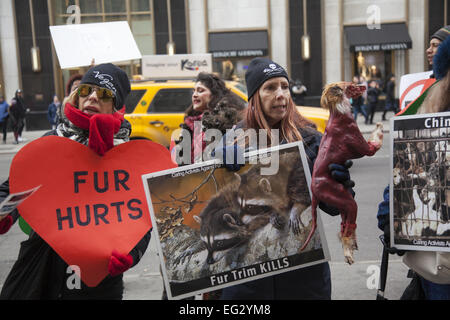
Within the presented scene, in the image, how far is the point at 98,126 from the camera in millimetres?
2418

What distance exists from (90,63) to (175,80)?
6.96 m

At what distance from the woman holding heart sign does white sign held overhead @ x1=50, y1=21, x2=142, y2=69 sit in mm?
1429

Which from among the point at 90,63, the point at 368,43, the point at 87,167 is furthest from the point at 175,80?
the point at 368,43

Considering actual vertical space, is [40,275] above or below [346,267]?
above

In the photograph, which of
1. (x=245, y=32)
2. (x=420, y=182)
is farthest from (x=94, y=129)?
(x=245, y=32)

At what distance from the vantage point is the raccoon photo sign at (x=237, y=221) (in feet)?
7.22

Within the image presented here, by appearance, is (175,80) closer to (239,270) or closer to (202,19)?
(239,270)

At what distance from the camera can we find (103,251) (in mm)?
2285

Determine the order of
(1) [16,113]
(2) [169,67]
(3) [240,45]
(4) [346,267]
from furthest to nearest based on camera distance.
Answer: (3) [240,45]
(1) [16,113]
(2) [169,67]
(4) [346,267]

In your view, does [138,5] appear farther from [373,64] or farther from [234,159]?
[234,159]

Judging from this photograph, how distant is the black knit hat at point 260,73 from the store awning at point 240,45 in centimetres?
1903

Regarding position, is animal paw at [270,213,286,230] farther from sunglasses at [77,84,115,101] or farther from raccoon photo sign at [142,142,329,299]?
sunglasses at [77,84,115,101]

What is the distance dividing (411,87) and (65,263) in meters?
3.33

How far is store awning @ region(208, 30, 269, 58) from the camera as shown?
21.3 m
